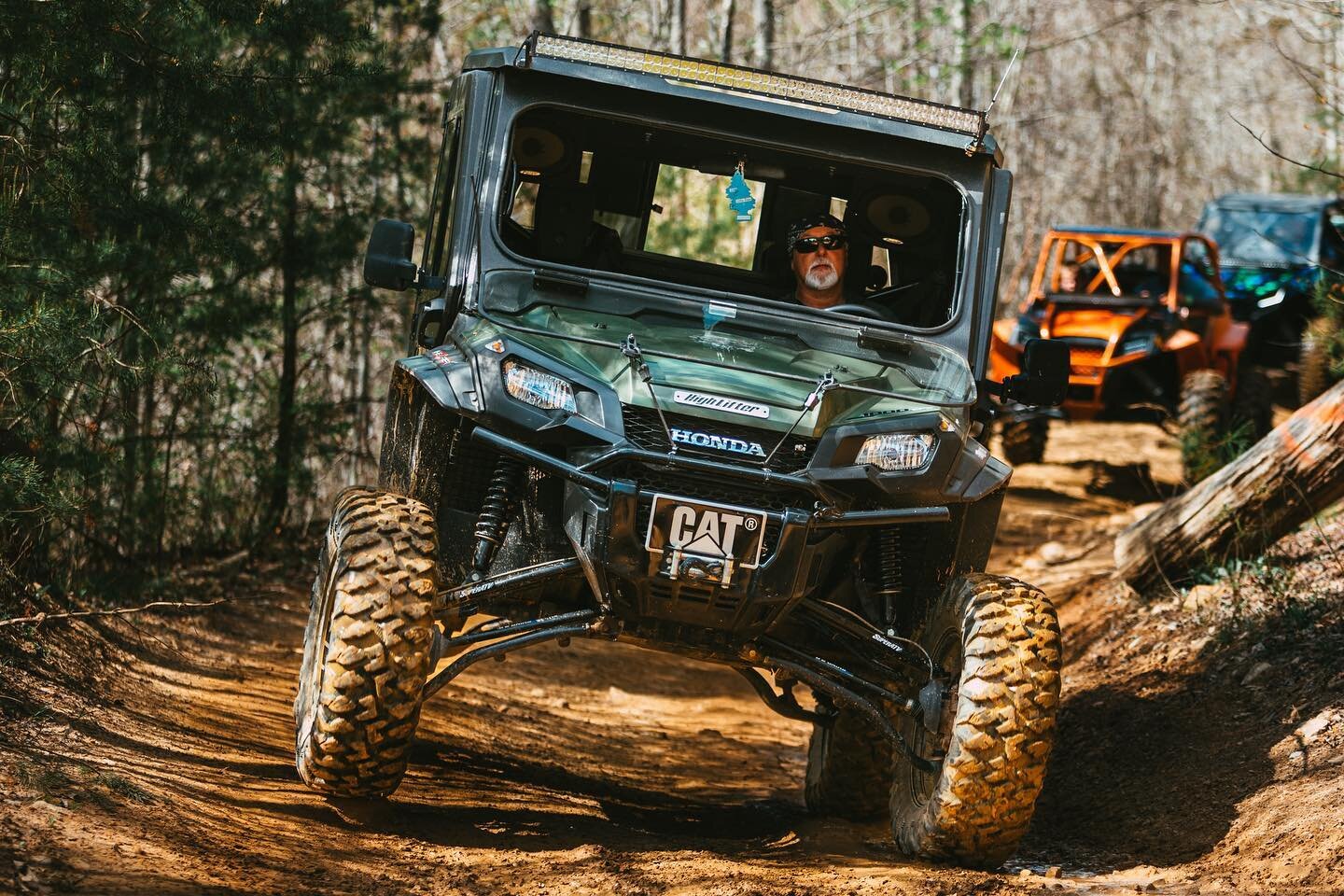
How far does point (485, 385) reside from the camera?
15.4ft

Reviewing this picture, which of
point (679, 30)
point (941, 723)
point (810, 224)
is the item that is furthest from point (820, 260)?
point (679, 30)

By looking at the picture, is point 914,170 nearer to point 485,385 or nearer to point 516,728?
point 485,385

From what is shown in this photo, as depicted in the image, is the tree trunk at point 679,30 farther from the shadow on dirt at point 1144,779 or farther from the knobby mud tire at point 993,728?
the knobby mud tire at point 993,728

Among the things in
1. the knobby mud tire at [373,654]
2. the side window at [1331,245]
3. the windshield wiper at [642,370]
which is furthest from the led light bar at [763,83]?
the side window at [1331,245]

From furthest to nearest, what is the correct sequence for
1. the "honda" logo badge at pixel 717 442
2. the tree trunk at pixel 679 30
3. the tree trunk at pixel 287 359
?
the tree trunk at pixel 679 30 → the tree trunk at pixel 287 359 → the "honda" logo badge at pixel 717 442

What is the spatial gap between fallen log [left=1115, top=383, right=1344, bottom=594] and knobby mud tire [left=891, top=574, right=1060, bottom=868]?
3177 millimetres

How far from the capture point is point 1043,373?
17.8ft

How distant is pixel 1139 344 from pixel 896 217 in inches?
314

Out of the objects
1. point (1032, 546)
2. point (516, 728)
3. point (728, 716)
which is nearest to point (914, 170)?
point (516, 728)

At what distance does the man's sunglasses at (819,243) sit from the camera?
5879mm

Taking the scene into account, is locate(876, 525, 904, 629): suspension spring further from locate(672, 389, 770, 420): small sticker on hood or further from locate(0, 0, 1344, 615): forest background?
locate(0, 0, 1344, 615): forest background

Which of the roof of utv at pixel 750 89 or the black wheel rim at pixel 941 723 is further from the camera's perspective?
the roof of utv at pixel 750 89

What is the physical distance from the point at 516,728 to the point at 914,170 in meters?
3.34

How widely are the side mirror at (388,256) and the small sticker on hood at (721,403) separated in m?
1.26
